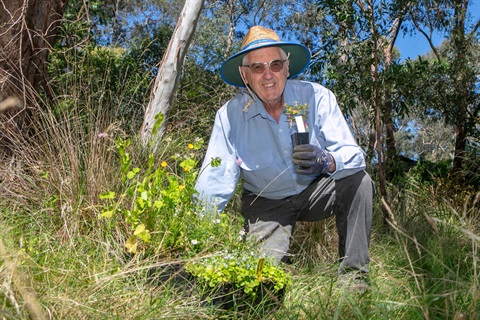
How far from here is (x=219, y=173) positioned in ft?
11.0

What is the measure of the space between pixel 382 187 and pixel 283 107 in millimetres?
2443

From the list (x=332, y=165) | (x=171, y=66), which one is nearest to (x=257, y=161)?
(x=332, y=165)

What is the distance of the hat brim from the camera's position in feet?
12.0

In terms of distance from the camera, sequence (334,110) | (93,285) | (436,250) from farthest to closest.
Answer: (436,250), (334,110), (93,285)

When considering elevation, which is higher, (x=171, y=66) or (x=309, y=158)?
(x=171, y=66)

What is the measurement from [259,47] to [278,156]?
66 centimetres

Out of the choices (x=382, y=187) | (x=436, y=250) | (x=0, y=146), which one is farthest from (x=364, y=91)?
(x=0, y=146)

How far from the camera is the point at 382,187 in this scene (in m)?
5.69

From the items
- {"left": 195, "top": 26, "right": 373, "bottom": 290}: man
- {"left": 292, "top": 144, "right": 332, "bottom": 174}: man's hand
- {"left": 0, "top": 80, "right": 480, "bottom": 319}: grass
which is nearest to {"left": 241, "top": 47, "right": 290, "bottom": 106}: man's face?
{"left": 195, "top": 26, "right": 373, "bottom": 290}: man

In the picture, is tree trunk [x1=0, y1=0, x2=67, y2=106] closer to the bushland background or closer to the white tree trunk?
the bushland background

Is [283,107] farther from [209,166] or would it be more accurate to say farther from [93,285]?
[93,285]

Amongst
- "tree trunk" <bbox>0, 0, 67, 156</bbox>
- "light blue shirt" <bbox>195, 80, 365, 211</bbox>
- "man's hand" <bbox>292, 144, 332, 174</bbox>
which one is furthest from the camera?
"tree trunk" <bbox>0, 0, 67, 156</bbox>

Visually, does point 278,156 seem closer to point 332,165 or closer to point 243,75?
point 332,165

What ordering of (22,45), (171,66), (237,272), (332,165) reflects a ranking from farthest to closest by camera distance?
(171,66), (22,45), (332,165), (237,272)
